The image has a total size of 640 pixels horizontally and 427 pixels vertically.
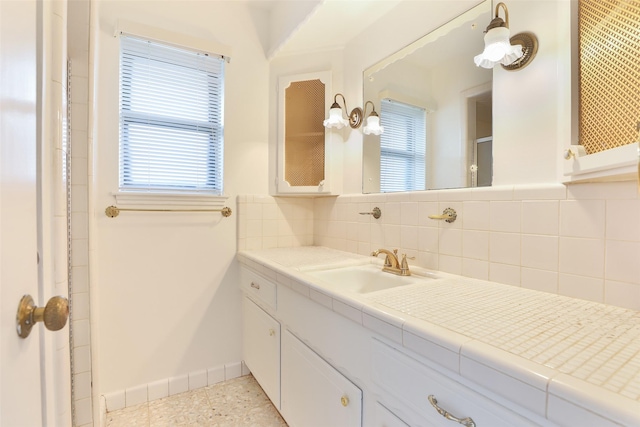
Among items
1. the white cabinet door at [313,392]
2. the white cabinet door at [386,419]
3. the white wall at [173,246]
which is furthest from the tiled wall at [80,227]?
the white cabinet door at [386,419]

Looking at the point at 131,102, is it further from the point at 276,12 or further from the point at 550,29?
the point at 550,29

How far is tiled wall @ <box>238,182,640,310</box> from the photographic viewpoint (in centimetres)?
90

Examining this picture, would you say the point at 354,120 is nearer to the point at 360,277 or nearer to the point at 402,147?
the point at 402,147

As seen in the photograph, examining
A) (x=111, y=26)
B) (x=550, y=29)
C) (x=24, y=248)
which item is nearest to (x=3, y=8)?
(x=24, y=248)

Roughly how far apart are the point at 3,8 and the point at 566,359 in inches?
42.5

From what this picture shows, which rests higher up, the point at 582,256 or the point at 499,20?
the point at 499,20

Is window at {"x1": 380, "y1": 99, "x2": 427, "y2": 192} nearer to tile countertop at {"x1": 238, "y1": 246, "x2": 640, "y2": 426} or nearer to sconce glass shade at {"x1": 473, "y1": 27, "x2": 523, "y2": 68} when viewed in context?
sconce glass shade at {"x1": 473, "y1": 27, "x2": 523, "y2": 68}

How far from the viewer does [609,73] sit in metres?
0.79

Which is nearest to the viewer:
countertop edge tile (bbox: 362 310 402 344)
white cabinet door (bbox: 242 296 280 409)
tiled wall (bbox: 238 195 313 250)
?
countertop edge tile (bbox: 362 310 402 344)

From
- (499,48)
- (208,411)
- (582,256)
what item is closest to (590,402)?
(582,256)

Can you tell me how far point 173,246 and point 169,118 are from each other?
813mm

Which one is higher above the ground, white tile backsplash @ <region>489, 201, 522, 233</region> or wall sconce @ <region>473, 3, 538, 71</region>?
wall sconce @ <region>473, 3, 538, 71</region>

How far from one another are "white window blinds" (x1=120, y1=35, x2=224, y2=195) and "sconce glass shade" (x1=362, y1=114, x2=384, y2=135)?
99 cm

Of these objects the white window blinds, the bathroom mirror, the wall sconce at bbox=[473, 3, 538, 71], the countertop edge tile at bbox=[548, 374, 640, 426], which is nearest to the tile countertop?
the countertop edge tile at bbox=[548, 374, 640, 426]
